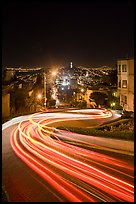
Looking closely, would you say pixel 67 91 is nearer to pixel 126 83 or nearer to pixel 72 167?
pixel 126 83

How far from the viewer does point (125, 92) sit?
104 ft

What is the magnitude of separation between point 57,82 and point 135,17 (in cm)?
5006

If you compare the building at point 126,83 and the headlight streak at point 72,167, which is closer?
the headlight streak at point 72,167

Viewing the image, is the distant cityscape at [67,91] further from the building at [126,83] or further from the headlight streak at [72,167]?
the headlight streak at [72,167]

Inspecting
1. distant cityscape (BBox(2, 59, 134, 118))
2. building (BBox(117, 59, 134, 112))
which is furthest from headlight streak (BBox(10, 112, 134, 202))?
building (BBox(117, 59, 134, 112))

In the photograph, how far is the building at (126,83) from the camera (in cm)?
3039

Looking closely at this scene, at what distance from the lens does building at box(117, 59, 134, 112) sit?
99.7ft

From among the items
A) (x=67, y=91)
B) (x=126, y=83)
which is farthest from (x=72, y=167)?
(x=67, y=91)

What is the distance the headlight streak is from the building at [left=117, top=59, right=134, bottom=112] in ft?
48.9

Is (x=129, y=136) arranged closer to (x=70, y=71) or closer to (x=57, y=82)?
(x=57, y=82)

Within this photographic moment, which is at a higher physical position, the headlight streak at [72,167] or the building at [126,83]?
the building at [126,83]

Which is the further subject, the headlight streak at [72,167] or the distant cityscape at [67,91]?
the distant cityscape at [67,91]

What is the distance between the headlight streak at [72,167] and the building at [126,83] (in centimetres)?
1490

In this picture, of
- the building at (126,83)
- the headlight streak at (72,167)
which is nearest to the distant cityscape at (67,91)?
the building at (126,83)
